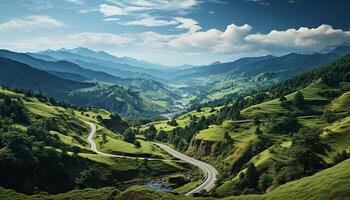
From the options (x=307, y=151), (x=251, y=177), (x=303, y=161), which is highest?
(x=307, y=151)

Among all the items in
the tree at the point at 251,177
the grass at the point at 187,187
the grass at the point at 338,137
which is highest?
the grass at the point at 338,137

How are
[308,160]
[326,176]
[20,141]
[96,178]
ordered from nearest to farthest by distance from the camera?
1. [326,176]
2. [308,160]
3. [20,141]
4. [96,178]

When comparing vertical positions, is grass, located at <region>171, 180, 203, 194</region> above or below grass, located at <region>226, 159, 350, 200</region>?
below

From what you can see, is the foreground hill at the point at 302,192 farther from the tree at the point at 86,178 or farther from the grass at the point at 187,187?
the grass at the point at 187,187

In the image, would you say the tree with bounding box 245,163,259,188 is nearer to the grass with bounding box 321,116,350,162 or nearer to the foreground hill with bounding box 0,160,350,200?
the grass with bounding box 321,116,350,162

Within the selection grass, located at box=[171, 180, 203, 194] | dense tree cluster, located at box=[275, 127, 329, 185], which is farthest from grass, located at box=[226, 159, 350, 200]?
grass, located at box=[171, 180, 203, 194]

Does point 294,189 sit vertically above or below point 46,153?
above

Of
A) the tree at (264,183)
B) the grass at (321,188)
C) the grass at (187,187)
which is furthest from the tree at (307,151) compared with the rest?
the grass at (187,187)

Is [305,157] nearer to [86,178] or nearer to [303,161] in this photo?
[303,161]

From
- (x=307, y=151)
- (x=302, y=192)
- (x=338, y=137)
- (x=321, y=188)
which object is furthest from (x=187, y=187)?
(x=321, y=188)

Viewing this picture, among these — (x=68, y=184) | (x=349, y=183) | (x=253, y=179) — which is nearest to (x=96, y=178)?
(x=68, y=184)

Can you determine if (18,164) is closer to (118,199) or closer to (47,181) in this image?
(47,181)
